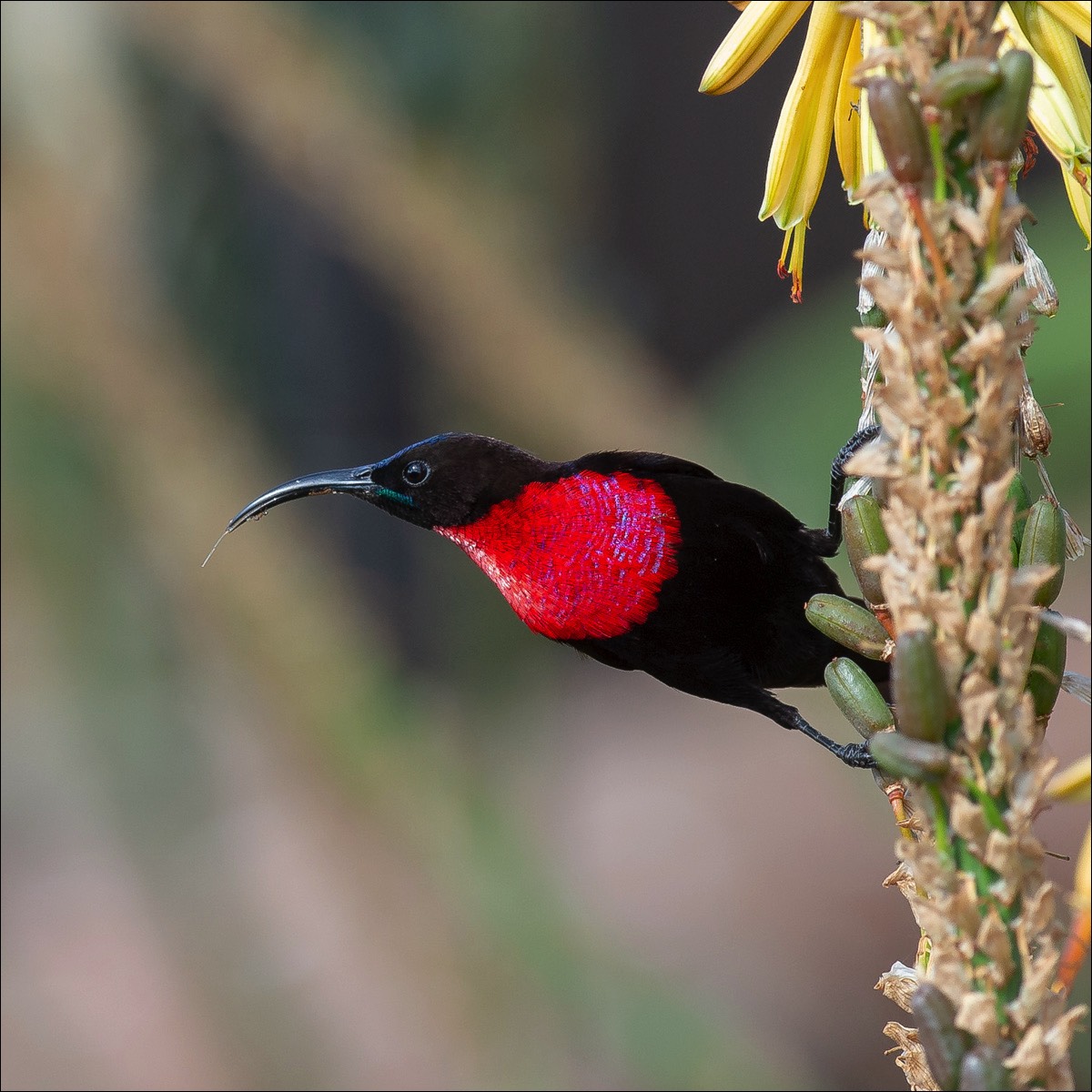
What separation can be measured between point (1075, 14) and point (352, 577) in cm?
404

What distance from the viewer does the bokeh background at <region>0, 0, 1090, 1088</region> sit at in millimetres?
3162

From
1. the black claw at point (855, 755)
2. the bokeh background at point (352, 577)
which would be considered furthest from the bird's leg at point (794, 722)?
the bokeh background at point (352, 577)

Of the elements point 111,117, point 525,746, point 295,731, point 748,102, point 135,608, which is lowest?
point 525,746

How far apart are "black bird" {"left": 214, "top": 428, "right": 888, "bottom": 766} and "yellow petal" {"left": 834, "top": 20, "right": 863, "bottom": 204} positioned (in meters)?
0.27

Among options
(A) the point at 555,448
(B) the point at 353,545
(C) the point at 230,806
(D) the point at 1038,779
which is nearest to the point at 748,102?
(A) the point at 555,448

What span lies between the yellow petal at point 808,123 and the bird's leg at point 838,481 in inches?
6.3

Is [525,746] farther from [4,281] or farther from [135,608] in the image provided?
[4,281]

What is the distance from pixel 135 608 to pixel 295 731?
0.88 metres

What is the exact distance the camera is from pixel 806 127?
2.13 ft

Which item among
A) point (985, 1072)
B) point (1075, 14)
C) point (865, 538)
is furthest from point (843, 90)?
point (985, 1072)

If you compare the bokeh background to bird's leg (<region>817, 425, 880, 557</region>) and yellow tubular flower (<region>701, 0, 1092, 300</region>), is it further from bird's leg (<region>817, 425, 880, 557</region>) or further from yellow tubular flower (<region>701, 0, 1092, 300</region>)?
yellow tubular flower (<region>701, 0, 1092, 300</region>)

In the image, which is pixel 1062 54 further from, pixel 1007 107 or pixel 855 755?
pixel 855 755

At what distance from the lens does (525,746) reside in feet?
16.3

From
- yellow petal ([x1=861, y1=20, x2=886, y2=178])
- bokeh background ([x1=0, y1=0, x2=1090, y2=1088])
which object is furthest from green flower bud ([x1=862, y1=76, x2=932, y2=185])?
bokeh background ([x1=0, y1=0, x2=1090, y2=1088])
